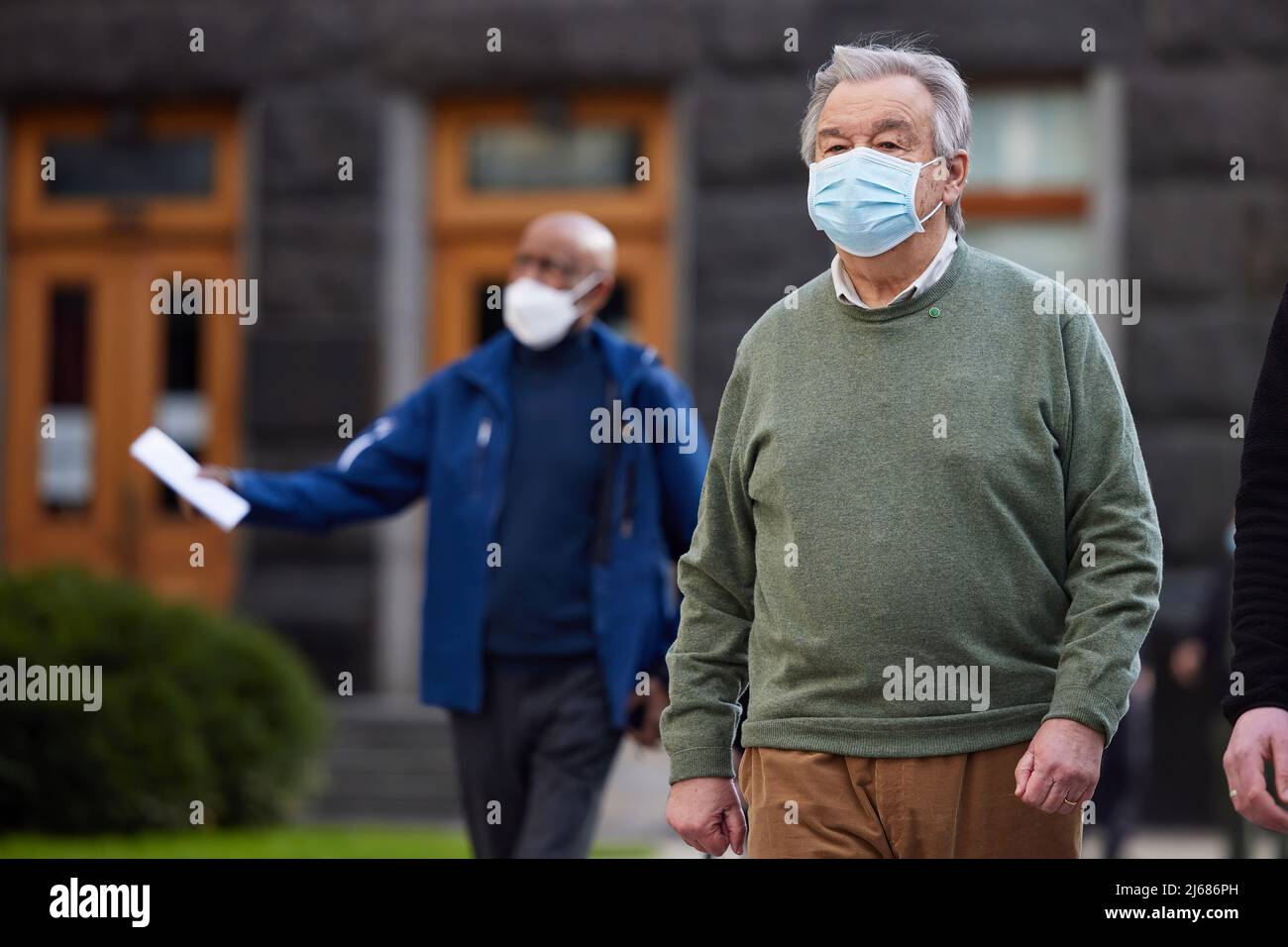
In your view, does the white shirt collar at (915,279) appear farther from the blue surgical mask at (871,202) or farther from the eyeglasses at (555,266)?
the eyeglasses at (555,266)

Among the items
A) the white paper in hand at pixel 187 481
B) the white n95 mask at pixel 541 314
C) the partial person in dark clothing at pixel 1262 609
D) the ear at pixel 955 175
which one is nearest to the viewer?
the partial person in dark clothing at pixel 1262 609

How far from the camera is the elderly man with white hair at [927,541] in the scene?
10.8 feet

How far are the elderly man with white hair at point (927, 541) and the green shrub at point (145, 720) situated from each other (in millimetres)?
6025

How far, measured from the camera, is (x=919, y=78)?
11.5 feet

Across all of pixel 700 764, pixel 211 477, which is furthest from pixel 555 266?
pixel 700 764

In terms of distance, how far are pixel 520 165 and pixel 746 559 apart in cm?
855

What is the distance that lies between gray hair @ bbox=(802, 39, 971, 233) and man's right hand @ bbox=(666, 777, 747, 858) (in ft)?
3.61

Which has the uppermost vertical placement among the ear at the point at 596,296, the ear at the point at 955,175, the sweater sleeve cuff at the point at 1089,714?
the ear at the point at 955,175

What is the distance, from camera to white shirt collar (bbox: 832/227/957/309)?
345cm

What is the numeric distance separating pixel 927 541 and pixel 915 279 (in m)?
0.48

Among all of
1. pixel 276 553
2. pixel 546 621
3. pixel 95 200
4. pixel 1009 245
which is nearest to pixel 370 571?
pixel 276 553

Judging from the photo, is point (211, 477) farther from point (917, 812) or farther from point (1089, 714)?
point (1089, 714)

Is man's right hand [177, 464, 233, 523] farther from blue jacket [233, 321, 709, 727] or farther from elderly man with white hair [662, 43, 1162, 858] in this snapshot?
elderly man with white hair [662, 43, 1162, 858]

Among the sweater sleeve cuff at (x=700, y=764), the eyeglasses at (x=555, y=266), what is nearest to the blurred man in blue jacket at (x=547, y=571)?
the eyeglasses at (x=555, y=266)
